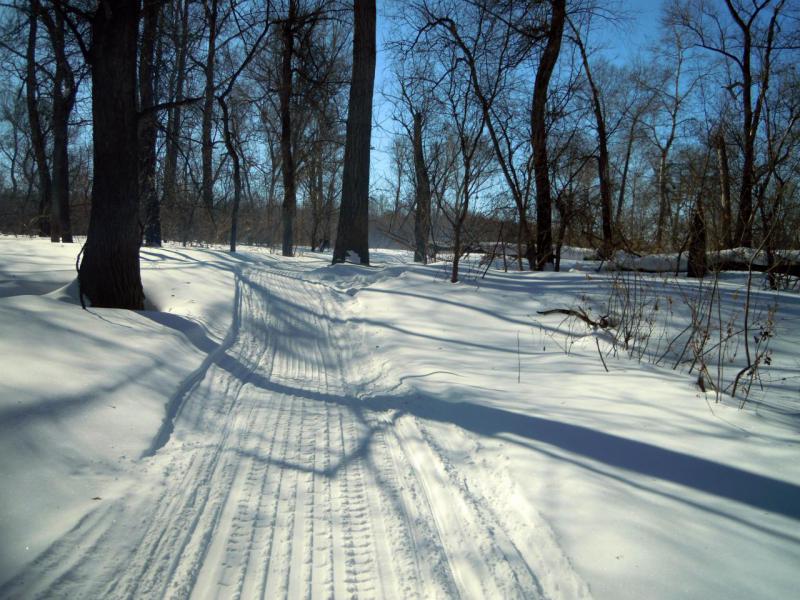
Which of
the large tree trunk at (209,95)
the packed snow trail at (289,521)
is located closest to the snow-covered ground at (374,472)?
the packed snow trail at (289,521)

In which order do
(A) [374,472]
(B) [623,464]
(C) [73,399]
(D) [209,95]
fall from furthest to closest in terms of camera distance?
(D) [209,95] → (C) [73,399] → (A) [374,472] → (B) [623,464]

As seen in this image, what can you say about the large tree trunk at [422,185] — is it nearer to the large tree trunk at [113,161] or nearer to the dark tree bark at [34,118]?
the large tree trunk at [113,161]

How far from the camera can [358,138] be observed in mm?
12258

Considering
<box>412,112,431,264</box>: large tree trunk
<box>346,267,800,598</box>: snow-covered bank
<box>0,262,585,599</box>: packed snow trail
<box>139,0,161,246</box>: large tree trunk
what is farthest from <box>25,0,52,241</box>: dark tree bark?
<box>346,267,800,598</box>: snow-covered bank

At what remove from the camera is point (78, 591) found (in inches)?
76.2

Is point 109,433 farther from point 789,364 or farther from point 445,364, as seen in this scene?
point 789,364

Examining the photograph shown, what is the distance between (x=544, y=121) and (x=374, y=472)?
10440mm

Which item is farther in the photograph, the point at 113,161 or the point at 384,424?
the point at 113,161

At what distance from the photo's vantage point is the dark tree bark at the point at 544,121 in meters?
11.2

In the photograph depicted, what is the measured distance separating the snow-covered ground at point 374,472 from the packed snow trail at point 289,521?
1cm

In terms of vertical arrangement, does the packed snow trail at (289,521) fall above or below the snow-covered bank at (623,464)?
below

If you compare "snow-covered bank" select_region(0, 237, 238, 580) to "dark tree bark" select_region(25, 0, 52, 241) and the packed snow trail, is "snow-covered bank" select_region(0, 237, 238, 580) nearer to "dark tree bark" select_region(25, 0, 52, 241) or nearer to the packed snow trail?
the packed snow trail

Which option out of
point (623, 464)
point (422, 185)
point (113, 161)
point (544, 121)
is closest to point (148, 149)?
point (422, 185)

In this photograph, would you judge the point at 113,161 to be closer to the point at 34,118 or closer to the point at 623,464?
the point at 623,464
